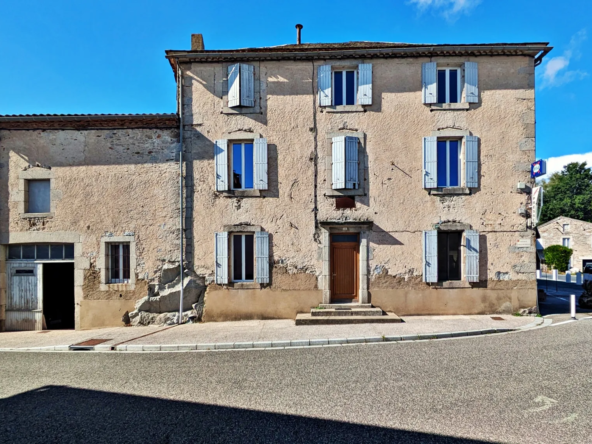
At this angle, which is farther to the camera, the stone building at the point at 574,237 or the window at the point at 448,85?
the stone building at the point at 574,237

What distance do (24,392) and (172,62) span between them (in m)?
9.38

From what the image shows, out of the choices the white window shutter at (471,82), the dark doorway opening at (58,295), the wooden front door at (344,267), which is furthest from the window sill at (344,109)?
the dark doorway opening at (58,295)

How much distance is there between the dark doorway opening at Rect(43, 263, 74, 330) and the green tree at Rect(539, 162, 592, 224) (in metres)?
53.7

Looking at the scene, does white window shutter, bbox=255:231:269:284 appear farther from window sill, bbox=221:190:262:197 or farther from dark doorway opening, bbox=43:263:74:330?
dark doorway opening, bbox=43:263:74:330

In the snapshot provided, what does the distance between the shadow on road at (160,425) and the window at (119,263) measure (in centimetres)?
529

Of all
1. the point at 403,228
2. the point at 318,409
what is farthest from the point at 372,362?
the point at 403,228

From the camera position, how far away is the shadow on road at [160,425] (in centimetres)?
340

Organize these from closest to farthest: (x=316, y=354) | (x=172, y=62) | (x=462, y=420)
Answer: (x=462, y=420) < (x=316, y=354) < (x=172, y=62)

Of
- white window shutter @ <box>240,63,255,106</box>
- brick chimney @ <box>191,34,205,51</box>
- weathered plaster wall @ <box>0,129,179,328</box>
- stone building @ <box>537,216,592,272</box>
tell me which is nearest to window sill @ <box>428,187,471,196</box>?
white window shutter @ <box>240,63,255,106</box>

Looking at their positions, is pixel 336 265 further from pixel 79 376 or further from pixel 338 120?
pixel 79 376

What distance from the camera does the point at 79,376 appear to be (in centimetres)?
548

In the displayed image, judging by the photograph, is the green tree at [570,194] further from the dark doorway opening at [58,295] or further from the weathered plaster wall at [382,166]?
the dark doorway opening at [58,295]

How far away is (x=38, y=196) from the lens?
31.6 feet

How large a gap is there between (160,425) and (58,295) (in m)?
8.80
